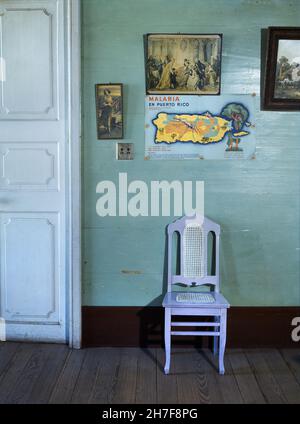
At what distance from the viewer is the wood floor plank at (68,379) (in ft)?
8.93

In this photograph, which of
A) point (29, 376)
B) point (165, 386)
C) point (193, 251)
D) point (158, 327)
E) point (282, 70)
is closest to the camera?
point (165, 386)

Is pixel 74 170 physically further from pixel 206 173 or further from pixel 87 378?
pixel 87 378

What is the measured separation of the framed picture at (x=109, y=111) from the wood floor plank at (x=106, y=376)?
152 centimetres

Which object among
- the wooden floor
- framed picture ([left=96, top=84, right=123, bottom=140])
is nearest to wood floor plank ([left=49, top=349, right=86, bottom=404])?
the wooden floor

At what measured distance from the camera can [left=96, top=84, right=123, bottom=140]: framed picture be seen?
3281mm

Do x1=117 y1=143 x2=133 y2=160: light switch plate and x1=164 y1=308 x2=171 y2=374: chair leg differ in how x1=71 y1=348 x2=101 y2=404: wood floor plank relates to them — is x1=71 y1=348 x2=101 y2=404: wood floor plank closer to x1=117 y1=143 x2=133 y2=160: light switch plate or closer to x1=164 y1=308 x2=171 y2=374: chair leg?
x1=164 y1=308 x2=171 y2=374: chair leg

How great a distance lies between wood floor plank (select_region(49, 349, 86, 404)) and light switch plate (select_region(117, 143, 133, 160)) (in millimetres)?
1409

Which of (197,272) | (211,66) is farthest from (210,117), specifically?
(197,272)

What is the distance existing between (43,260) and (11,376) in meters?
0.83

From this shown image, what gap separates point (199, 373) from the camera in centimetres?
307

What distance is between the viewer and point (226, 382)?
295 cm

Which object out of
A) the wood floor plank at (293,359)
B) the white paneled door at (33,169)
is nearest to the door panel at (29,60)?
the white paneled door at (33,169)

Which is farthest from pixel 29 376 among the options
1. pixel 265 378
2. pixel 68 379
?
pixel 265 378

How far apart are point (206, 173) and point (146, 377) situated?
1429 millimetres
